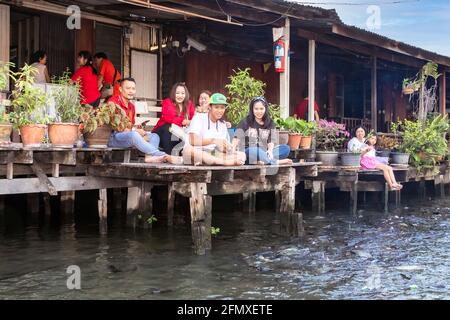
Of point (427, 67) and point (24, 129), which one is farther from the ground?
point (427, 67)

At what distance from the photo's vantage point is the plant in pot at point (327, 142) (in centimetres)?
1238

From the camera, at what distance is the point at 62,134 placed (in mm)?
7906

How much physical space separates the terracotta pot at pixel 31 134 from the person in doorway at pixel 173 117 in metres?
2.35

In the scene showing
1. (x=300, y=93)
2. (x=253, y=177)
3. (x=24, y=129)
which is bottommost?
(x=253, y=177)

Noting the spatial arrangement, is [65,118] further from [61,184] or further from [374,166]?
[374,166]

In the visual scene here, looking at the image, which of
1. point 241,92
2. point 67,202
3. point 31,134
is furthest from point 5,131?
point 241,92

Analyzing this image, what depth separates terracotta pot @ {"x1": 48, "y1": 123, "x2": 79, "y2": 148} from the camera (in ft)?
25.8

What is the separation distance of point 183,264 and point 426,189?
41.1 feet

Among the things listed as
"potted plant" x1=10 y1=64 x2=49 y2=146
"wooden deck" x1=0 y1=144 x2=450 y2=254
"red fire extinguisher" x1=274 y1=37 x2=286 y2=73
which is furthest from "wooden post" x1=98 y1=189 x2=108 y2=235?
"red fire extinguisher" x1=274 y1=37 x2=286 y2=73

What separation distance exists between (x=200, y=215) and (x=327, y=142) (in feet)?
18.9

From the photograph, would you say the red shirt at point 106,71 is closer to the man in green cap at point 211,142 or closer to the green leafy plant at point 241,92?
the green leafy plant at point 241,92

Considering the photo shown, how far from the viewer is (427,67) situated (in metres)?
16.4

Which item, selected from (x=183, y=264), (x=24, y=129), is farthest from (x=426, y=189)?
(x=24, y=129)

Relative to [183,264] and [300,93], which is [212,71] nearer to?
[300,93]
